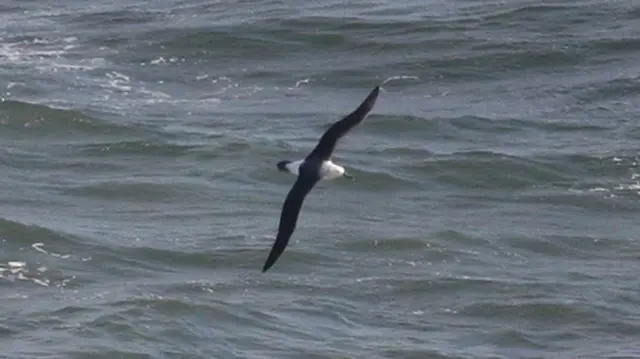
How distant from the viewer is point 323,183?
35.4 meters

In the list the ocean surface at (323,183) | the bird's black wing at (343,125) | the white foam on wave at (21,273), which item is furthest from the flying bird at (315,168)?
the white foam on wave at (21,273)

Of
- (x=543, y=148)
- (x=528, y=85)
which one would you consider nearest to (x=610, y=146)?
(x=543, y=148)

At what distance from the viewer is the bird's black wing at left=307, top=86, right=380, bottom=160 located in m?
20.4

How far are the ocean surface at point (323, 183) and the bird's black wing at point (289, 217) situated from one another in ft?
19.3

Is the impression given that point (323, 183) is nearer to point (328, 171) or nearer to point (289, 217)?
point (328, 171)

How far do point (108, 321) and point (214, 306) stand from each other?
1.98 meters

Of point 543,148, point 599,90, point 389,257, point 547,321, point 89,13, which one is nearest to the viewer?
point 547,321

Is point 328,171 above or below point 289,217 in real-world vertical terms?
above

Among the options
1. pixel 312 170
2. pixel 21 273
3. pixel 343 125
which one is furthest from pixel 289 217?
pixel 21 273

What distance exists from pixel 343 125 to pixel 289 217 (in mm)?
1305

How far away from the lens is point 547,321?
94.7 feet

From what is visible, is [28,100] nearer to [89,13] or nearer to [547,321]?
[89,13]

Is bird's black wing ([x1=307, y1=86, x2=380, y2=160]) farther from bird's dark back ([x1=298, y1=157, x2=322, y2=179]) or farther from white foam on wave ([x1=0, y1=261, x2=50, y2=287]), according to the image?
white foam on wave ([x1=0, y1=261, x2=50, y2=287])

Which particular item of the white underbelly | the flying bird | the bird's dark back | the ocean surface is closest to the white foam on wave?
the ocean surface
